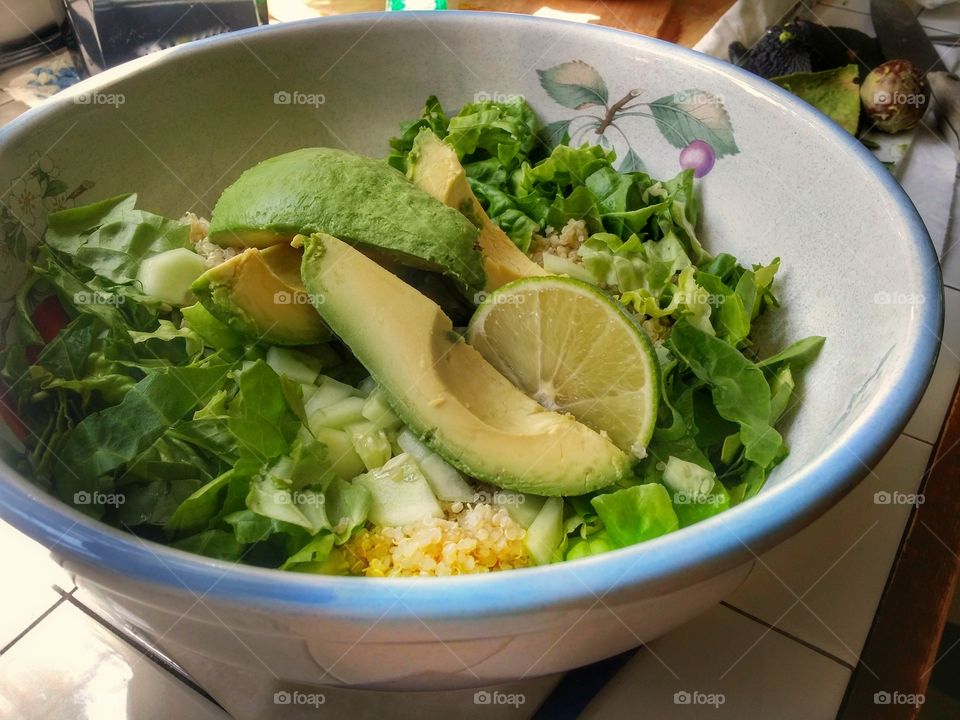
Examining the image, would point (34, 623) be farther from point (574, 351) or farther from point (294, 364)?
point (574, 351)

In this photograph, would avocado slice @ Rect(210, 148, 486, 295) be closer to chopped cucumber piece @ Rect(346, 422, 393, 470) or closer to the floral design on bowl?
chopped cucumber piece @ Rect(346, 422, 393, 470)

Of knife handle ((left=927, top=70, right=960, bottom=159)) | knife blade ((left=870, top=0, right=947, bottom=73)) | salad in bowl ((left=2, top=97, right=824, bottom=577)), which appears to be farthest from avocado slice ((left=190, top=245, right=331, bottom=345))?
knife blade ((left=870, top=0, right=947, bottom=73))

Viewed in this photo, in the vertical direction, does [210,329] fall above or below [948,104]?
above

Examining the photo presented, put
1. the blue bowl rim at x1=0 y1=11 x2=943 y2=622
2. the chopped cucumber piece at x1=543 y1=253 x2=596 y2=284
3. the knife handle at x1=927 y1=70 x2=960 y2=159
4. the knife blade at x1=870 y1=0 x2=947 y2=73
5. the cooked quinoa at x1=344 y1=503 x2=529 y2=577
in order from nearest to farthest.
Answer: the blue bowl rim at x1=0 y1=11 x2=943 y2=622 < the cooked quinoa at x1=344 y1=503 x2=529 y2=577 < the chopped cucumber piece at x1=543 y1=253 x2=596 y2=284 < the knife handle at x1=927 y1=70 x2=960 y2=159 < the knife blade at x1=870 y1=0 x2=947 y2=73

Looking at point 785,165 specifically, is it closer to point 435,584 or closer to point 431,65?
point 431,65

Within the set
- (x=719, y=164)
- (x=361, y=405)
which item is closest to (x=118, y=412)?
(x=361, y=405)

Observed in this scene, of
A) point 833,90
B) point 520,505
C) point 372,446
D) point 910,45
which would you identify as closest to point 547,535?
point 520,505
